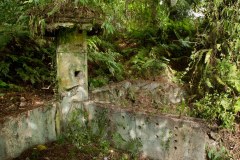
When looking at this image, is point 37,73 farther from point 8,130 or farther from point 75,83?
point 8,130

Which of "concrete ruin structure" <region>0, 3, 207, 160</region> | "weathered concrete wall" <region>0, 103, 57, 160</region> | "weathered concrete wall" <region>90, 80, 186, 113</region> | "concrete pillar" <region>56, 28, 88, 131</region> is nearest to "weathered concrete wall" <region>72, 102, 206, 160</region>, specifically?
"concrete ruin structure" <region>0, 3, 207, 160</region>

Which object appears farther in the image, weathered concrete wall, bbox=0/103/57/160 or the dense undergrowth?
the dense undergrowth

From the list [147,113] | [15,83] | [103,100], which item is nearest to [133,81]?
[103,100]

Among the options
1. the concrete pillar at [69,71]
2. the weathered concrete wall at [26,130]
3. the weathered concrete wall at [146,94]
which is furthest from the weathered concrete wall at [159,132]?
the weathered concrete wall at [146,94]

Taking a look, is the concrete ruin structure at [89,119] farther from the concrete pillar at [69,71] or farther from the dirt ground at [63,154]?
the dirt ground at [63,154]

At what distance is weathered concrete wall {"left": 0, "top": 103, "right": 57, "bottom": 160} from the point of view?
4.65 m

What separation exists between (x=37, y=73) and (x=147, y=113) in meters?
2.31

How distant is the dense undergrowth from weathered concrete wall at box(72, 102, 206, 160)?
38.9 inches

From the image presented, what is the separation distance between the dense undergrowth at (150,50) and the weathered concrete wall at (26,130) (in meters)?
0.81

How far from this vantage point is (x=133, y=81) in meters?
7.22

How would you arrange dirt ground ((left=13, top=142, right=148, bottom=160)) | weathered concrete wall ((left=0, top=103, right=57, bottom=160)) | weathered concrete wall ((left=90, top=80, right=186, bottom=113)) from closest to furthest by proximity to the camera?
weathered concrete wall ((left=0, top=103, right=57, bottom=160))
dirt ground ((left=13, top=142, right=148, bottom=160))
weathered concrete wall ((left=90, top=80, right=186, bottom=113))

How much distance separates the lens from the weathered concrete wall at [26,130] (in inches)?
183

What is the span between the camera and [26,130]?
5016 millimetres

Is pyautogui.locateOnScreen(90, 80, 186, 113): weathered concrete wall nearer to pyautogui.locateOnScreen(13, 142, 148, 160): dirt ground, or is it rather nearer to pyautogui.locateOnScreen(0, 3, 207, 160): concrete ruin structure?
pyautogui.locateOnScreen(0, 3, 207, 160): concrete ruin structure
